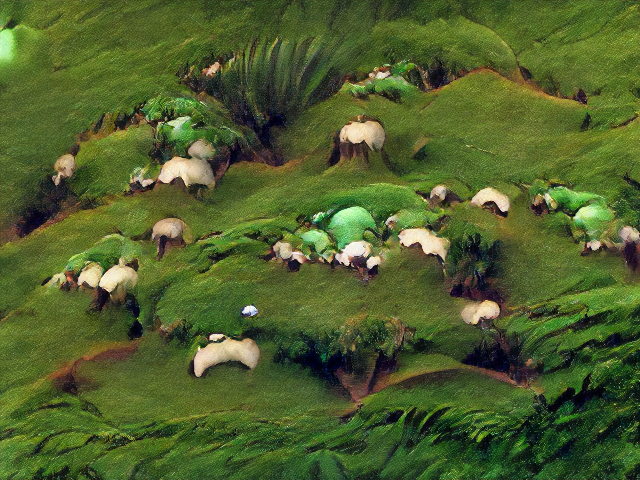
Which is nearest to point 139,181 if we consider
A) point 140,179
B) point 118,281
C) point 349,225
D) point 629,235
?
point 140,179

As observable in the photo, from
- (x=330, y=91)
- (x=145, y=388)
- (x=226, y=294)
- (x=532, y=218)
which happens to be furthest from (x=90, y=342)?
(x=532, y=218)

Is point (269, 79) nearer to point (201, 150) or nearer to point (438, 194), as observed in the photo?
point (201, 150)

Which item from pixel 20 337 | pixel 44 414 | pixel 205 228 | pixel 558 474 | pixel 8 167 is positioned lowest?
pixel 558 474

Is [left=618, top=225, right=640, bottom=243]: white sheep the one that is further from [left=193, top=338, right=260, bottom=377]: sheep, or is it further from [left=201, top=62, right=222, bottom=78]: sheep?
[left=201, top=62, right=222, bottom=78]: sheep

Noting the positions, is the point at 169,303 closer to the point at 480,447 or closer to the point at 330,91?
the point at 330,91

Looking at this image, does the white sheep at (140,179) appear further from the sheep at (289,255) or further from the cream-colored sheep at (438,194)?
the cream-colored sheep at (438,194)

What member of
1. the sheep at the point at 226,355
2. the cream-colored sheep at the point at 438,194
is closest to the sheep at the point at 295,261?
the sheep at the point at 226,355

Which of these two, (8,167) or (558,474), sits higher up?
(8,167)
